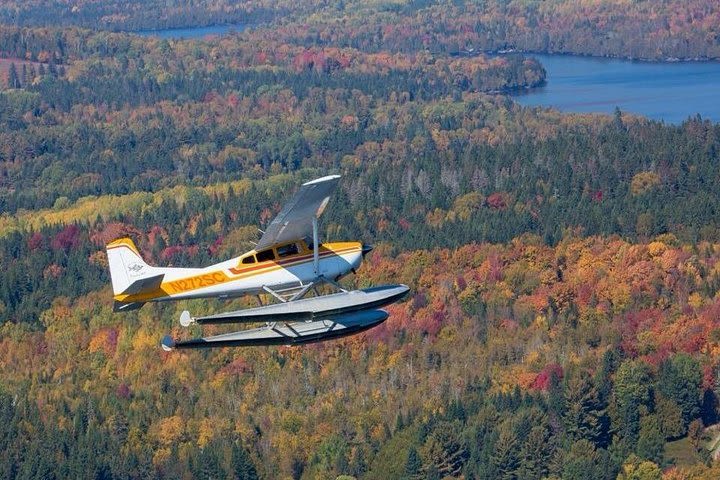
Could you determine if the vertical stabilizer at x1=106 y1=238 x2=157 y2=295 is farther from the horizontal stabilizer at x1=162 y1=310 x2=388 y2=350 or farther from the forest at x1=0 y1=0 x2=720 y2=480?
the forest at x1=0 y1=0 x2=720 y2=480

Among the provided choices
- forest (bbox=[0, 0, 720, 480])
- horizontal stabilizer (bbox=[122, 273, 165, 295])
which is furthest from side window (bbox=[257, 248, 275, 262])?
forest (bbox=[0, 0, 720, 480])

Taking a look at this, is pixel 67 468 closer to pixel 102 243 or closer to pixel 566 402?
pixel 566 402

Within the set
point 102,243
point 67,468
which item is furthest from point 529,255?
point 67,468

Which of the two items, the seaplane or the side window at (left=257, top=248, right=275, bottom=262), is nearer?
the seaplane

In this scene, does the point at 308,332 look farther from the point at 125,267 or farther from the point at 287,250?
the point at 125,267

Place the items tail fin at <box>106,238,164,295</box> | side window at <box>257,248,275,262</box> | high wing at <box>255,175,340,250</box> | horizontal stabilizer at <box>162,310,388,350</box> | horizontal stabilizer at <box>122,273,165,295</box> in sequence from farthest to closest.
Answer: tail fin at <box>106,238,164,295</box> < horizontal stabilizer at <box>162,310,388,350</box> < side window at <box>257,248,275,262</box> < horizontal stabilizer at <box>122,273,165,295</box> < high wing at <box>255,175,340,250</box>

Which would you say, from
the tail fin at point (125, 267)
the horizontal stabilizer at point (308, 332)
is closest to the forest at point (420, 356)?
the horizontal stabilizer at point (308, 332)

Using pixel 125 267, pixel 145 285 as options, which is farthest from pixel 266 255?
pixel 125 267
